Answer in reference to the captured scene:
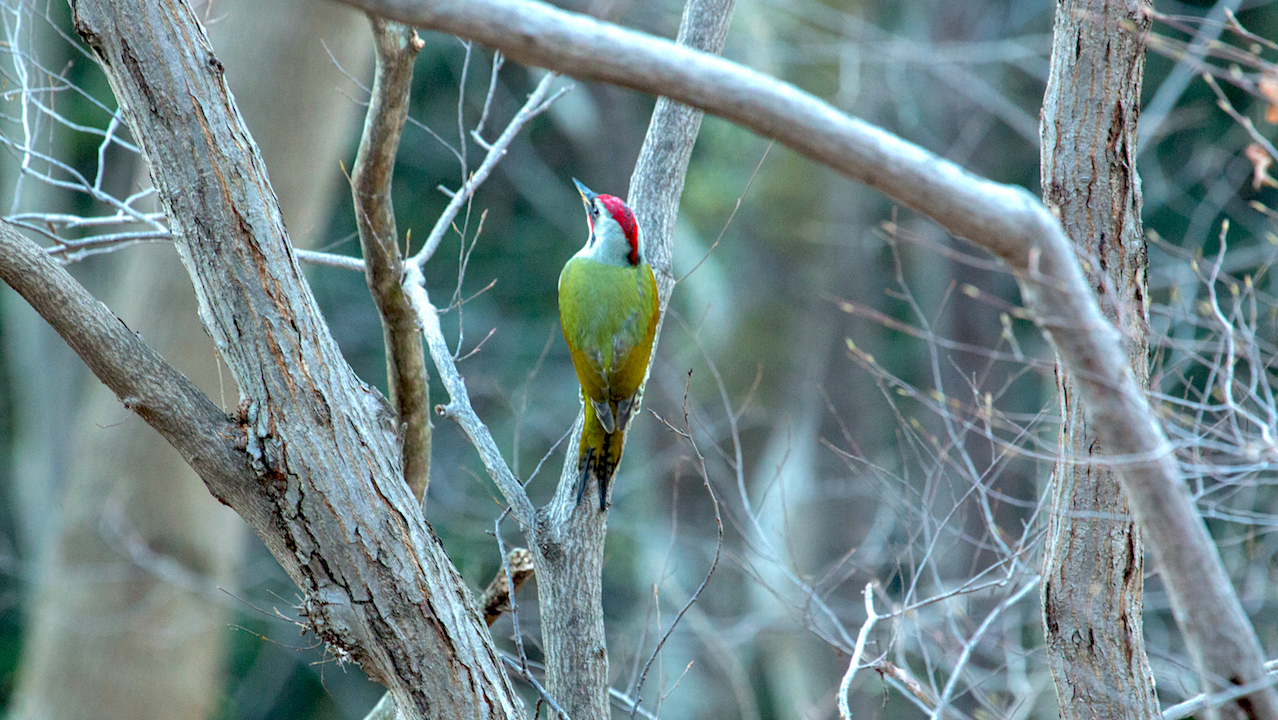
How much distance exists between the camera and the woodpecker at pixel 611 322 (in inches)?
137

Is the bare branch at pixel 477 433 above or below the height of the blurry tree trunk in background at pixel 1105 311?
below

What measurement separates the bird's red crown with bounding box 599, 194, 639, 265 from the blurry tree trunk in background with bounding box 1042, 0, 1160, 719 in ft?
5.07

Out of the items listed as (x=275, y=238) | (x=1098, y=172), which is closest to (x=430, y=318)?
(x=275, y=238)

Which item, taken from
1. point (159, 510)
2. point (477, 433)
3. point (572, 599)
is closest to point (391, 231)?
point (477, 433)

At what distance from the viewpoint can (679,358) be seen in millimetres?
10523

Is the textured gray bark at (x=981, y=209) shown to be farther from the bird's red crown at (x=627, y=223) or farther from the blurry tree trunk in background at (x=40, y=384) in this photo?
the blurry tree trunk in background at (x=40, y=384)

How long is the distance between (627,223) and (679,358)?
6845 mm

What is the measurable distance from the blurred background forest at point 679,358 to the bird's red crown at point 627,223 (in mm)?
2057

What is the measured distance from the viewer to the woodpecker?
11.4 ft

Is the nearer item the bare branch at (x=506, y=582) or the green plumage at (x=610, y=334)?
the bare branch at (x=506, y=582)

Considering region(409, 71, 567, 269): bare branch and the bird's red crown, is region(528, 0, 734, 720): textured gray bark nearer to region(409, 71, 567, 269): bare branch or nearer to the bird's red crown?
region(409, 71, 567, 269): bare branch

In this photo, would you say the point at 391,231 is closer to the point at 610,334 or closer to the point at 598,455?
the point at 610,334

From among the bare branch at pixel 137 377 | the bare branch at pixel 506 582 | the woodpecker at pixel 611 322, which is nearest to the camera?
the bare branch at pixel 137 377

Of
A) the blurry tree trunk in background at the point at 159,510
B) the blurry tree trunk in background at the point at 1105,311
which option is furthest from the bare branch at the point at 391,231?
the blurry tree trunk in background at the point at 159,510
